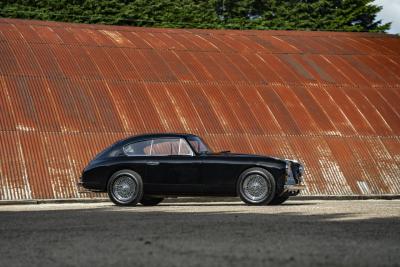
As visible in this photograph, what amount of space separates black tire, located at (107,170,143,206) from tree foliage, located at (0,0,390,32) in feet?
132

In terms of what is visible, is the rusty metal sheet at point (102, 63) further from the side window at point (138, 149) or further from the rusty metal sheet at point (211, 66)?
the side window at point (138, 149)

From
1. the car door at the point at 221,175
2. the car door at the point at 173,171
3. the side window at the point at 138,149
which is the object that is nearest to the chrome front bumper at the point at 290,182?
the car door at the point at 221,175

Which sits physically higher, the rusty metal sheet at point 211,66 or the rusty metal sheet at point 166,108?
the rusty metal sheet at point 211,66

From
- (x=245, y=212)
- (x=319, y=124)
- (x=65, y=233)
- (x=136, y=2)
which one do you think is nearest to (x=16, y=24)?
(x=319, y=124)

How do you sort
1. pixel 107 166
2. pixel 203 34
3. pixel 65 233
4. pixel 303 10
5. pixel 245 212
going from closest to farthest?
pixel 65 233
pixel 245 212
pixel 107 166
pixel 203 34
pixel 303 10

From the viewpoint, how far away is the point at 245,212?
1444 cm

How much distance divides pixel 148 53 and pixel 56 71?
168 inches

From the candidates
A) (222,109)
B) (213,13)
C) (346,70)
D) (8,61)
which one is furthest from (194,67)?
(213,13)

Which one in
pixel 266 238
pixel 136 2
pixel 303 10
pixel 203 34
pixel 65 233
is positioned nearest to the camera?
pixel 266 238

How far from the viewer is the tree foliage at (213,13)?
5722 centimetres

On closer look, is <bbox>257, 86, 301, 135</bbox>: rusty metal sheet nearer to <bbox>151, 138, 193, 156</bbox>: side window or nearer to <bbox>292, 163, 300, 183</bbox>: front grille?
<bbox>292, 163, 300, 183</bbox>: front grille

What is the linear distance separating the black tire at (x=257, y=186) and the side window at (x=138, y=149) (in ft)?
6.97

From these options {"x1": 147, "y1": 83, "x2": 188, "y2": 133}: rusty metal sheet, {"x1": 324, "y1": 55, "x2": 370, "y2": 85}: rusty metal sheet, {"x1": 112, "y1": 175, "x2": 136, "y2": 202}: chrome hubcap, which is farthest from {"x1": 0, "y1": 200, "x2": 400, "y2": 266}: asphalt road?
{"x1": 324, "y1": 55, "x2": 370, "y2": 85}: rusty metal sheet

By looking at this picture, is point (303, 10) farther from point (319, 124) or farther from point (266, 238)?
point (266, 238)
